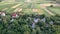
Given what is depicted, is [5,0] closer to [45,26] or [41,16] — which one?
[41,16]

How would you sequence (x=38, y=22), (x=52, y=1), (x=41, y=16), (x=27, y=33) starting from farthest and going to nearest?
(x=52, y=1), (x=41, y=16), (x=38, y=22), (x=27, y=33)

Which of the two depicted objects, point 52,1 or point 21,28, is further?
point 52,1

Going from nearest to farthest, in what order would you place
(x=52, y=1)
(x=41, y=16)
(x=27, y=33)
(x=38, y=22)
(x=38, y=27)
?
1. (x=27, y=33)
2. (x=38, y=27)
3. (x=38, y=22)
4. (x=41, y=16)
5. (x=52, y=1)

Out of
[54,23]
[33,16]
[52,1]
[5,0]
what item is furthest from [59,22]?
[5,0]

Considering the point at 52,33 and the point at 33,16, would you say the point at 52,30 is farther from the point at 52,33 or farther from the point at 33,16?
the point at 33,16

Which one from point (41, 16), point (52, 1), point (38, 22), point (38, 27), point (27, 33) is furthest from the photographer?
point (52, 1)

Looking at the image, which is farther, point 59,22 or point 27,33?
point 59,22

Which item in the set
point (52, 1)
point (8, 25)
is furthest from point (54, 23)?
point (52, 1)

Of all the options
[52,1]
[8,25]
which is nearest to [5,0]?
[52,1]
